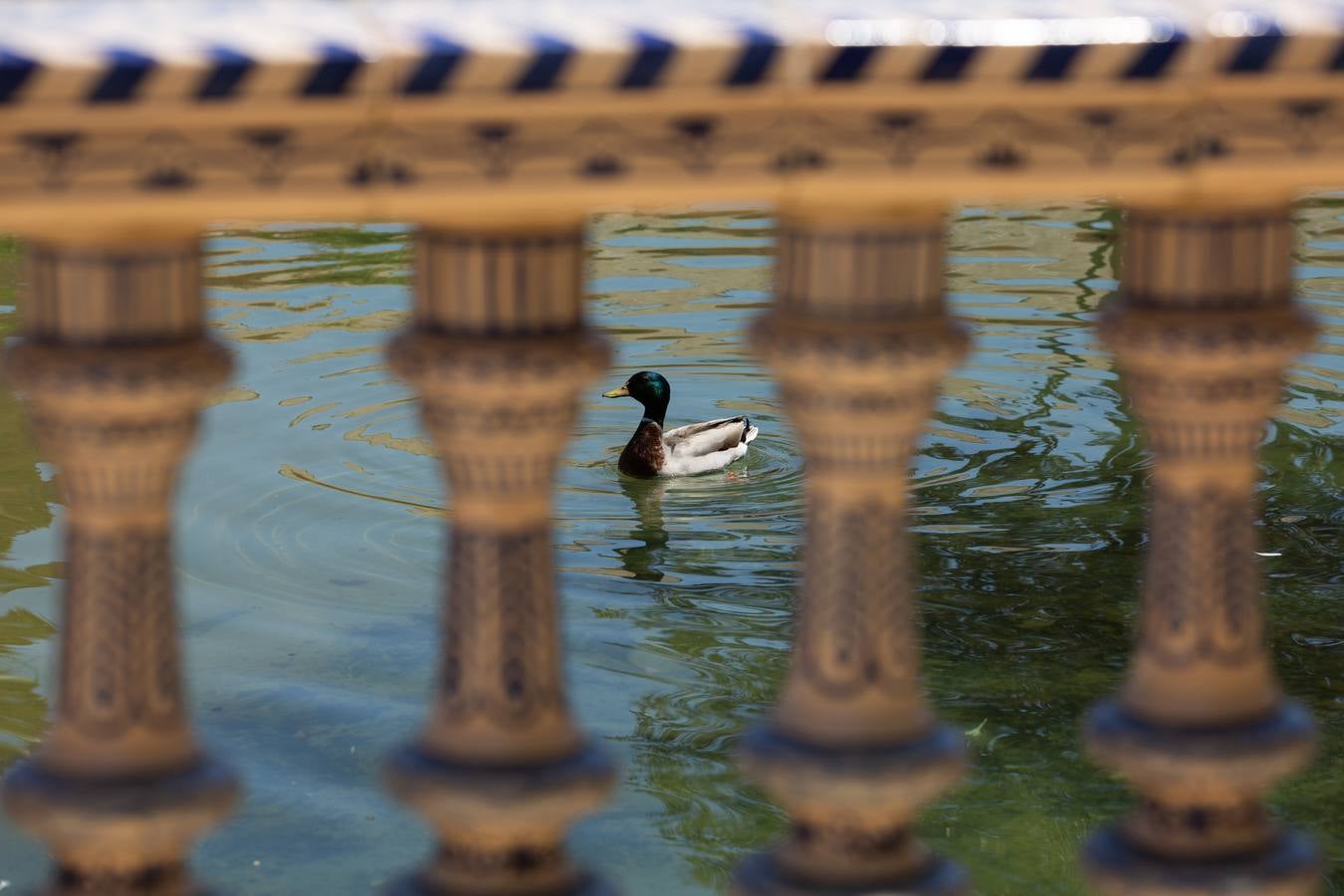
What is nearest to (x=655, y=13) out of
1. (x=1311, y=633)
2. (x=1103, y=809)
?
(x=1103, y=809)

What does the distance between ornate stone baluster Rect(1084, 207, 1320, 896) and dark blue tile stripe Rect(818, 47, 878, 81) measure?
323 millimetres

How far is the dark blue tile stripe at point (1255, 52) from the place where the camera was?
63.8 inches

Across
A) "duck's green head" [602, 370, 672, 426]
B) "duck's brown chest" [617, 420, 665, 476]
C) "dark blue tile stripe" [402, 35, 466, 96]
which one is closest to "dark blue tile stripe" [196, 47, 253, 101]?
"dark blue tile stripe" [402, 35, 466, 96]

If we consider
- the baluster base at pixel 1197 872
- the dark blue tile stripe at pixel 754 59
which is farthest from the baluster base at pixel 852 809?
the dark blue tile stripe at pixel 754 59

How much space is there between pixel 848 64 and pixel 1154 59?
211 millimetres

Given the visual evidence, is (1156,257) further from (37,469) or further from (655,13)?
(37,469)

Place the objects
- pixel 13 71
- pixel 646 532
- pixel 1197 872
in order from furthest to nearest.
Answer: pixel 646 532
pixel 1197 872
pixel 13 71

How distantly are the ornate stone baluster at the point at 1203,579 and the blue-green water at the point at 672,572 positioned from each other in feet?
12.9

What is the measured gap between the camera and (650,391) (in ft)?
38.2

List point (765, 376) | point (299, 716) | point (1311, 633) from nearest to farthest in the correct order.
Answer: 1. point (299, 716)
2. point (1311, 633)
3. point (765, 376)

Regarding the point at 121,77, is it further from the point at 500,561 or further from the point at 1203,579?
the point at 1203,579

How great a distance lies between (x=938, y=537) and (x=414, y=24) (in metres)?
8.21

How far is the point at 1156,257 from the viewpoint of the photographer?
1.80 meters

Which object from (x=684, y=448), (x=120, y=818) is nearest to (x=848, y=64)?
(x=120, y=818)
